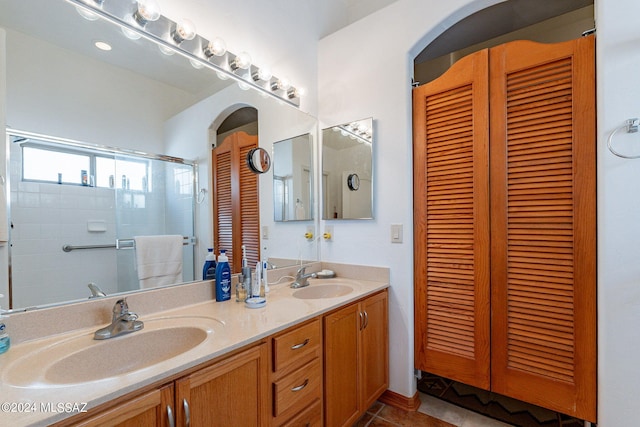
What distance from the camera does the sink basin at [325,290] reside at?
1881mm

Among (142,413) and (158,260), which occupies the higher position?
(158,260)

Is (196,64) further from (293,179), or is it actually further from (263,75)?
(293,179)

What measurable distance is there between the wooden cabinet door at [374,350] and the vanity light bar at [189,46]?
1513 mm

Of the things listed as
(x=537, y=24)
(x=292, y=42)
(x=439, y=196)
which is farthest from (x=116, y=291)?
(x=537, y=24)

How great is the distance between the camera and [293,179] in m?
2.19

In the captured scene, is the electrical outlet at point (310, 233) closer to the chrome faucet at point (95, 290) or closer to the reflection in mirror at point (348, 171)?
the reflection in mirror at point (348, 171)

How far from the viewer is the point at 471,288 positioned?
1.71 m

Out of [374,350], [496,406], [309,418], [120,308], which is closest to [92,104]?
[120,308]

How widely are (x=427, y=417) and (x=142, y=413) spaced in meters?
1.69

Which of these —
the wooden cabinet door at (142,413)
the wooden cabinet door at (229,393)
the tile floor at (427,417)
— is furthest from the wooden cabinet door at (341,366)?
the wooden cabinet door at (142,413)

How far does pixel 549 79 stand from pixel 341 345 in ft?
5.82

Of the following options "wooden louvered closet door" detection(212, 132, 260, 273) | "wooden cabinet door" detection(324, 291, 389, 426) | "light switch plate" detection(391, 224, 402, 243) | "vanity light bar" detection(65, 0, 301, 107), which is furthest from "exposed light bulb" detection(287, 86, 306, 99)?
"wooden cabinet door" detection(324, 291, 389, 426)

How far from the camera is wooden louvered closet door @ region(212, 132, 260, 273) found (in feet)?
5.41

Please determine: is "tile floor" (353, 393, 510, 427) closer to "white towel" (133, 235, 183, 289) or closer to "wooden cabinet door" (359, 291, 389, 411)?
"wooden cabinet door" (359, 291, 389, 411)
